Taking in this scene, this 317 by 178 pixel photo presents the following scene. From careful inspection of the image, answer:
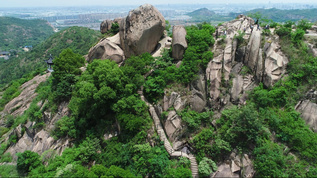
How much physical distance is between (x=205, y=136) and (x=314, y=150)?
27.3 feet

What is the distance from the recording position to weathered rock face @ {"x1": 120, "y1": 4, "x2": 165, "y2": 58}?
72.6 feet

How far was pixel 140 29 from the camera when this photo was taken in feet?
72.6

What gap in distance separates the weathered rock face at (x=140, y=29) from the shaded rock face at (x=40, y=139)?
11398 millimetres

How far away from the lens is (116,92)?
1797cm

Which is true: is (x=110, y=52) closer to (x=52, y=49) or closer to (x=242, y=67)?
(x=242, y=67)

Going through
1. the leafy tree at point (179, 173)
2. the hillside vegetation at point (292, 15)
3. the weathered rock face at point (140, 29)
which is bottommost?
the leafy tree at point (179, 173)

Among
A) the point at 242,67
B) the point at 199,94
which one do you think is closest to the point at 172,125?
the point at 199,94

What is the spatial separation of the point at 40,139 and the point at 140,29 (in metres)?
18.4

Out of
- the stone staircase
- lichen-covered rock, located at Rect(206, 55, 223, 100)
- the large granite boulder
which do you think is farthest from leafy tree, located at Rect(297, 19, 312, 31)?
the stone staircase

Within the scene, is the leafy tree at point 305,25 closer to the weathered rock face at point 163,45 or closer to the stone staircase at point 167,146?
the weathered rock face at point 163,45

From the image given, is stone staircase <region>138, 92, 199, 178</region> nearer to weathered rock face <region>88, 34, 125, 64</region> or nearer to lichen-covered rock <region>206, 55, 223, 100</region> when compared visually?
lichen-covered rock <region>206, 55, 223, 100</region>

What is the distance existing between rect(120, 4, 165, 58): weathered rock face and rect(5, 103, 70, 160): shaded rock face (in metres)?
11.4

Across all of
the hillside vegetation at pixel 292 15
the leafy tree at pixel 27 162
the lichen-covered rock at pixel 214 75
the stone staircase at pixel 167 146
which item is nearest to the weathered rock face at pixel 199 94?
the lichen-covered rock at pixel 214 75

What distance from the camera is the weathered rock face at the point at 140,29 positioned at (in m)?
22.1
